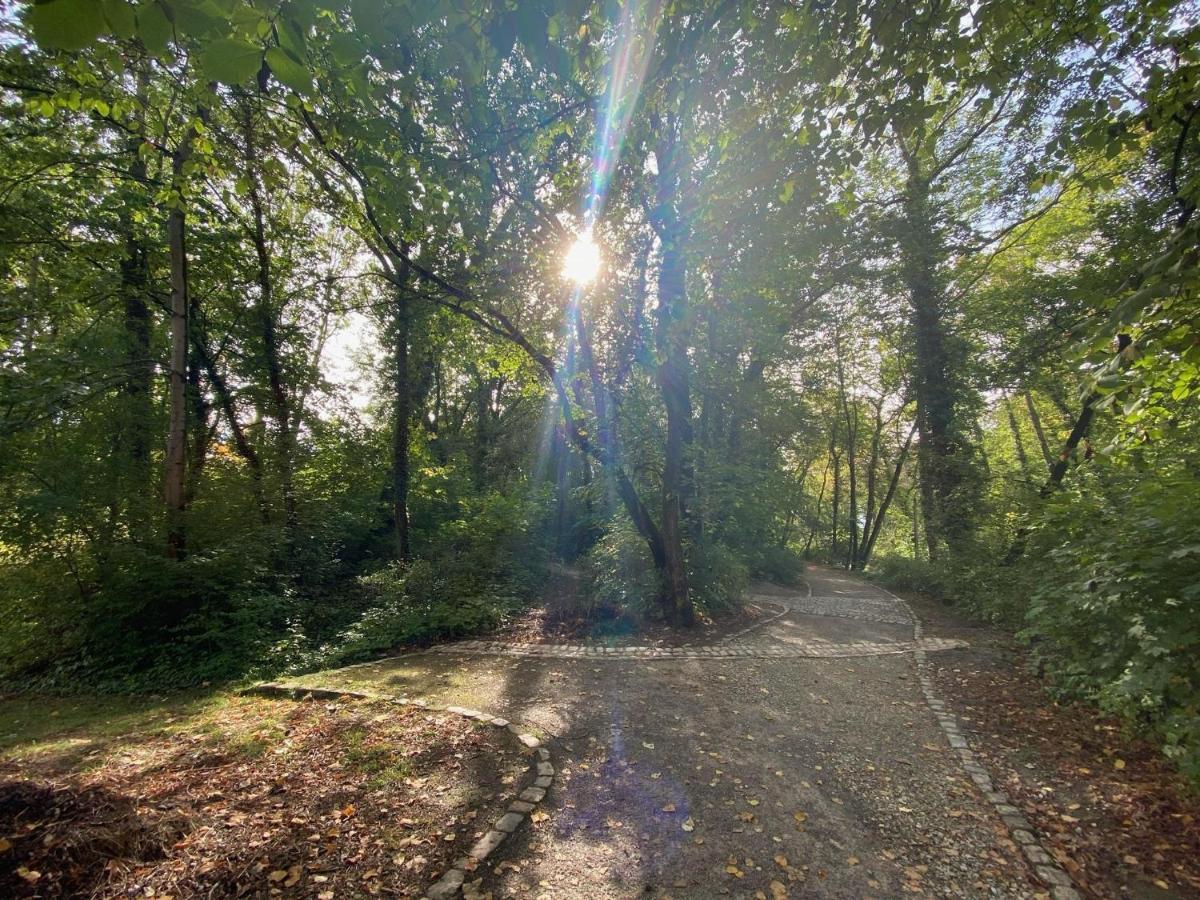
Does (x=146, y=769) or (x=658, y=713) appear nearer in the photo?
(x=146, y=769)

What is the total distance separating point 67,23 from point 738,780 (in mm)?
4707

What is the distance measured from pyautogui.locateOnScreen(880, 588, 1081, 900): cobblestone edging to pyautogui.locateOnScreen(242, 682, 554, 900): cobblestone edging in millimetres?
2833

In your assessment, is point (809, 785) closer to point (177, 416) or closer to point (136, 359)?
point (177, 416)

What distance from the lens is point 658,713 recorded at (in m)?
4.68

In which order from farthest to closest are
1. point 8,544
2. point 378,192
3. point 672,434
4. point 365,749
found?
point 672,434 → point 8,544 → point 378,192 → point 365,749

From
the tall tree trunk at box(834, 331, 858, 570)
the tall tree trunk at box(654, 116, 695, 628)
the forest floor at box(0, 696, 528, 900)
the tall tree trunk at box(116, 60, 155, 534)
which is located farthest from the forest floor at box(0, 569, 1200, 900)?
the tall tree trunk at box(834, 331, 858, 570)

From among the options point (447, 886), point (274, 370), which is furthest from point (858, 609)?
point (274, 370)

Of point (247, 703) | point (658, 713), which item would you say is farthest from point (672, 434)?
point (247, 703)

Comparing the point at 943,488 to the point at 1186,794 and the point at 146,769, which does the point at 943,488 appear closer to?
the point at 1186,794

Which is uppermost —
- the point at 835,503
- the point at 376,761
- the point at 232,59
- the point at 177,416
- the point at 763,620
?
the point at 177,416

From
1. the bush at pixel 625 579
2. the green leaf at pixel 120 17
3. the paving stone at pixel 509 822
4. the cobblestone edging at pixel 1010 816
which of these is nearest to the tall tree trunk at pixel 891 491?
the bush at pixel 625 579

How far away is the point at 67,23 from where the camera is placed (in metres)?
1.16

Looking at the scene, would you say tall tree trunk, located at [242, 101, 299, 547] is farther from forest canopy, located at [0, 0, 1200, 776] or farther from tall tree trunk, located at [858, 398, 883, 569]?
tall tree trunk, located at [858, 398, 883, 569]

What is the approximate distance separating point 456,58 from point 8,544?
1049cm
